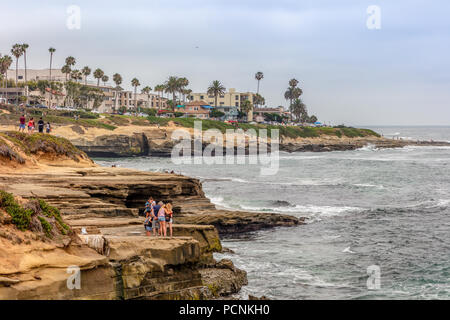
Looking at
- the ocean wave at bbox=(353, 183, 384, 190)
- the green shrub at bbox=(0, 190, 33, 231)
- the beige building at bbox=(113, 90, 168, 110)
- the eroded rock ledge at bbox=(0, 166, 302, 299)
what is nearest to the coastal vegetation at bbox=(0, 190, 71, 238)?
the green shrub at bbox=(0, 190, 33, 231)

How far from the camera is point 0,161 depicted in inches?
1104

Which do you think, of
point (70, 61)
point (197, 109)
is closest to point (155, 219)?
point (70, 61)

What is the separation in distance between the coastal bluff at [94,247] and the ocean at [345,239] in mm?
2963

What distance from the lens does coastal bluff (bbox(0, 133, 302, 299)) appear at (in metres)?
13.1

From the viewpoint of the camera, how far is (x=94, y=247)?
15.4m

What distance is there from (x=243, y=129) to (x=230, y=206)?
89.3 metres

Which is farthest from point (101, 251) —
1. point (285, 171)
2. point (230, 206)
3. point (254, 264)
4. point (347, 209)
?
point (285, 171)

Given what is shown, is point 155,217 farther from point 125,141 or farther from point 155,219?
point 125,141

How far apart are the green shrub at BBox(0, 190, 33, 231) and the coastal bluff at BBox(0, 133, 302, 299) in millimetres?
36

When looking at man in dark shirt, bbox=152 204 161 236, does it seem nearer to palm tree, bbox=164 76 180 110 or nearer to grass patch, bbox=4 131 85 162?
grass patch, bbox=4 131 85 162

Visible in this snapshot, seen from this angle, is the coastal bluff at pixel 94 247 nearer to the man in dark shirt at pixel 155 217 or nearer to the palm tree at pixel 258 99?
the man in dark shirt at pixel 155 217

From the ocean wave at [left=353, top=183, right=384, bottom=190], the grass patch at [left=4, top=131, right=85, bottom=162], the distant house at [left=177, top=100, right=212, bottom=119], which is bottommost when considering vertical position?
the ocean wave at [left=353, top=183, right=384, bottom=190]
